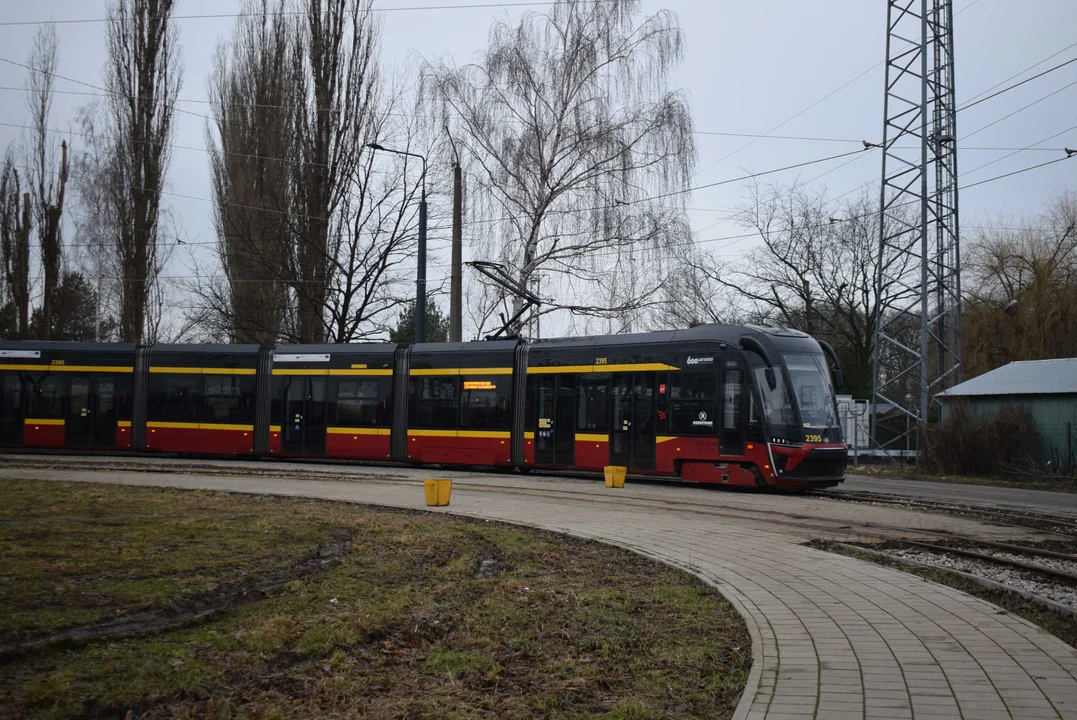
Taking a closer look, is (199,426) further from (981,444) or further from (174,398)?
(981,444)

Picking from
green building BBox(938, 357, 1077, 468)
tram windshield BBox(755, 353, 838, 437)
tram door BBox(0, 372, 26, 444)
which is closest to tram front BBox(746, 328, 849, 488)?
tram windshield BBox(755, 353, 838, 437)

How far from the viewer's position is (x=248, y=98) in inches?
1430

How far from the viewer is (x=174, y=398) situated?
89.5 ft

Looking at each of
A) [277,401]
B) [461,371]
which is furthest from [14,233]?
[461,371]

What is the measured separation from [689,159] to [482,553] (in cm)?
2119

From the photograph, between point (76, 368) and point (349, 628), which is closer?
point (349, 628)

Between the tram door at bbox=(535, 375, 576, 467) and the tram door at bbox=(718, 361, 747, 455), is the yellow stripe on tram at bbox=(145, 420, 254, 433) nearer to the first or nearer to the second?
the tram door at bbox=(535, 375, 576, 467)

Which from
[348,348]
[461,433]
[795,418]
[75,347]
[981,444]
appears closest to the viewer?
[795,418]

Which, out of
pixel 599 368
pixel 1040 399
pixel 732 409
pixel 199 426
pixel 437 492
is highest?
pixel 599 368

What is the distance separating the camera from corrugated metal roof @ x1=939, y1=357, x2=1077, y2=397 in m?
26.2

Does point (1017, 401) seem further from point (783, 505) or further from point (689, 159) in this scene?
point (783, 505)

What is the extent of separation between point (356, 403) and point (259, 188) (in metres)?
11.0

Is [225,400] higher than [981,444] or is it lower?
higher

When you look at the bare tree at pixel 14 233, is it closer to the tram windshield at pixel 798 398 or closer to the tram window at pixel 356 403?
the tram window at pixel 356 403
